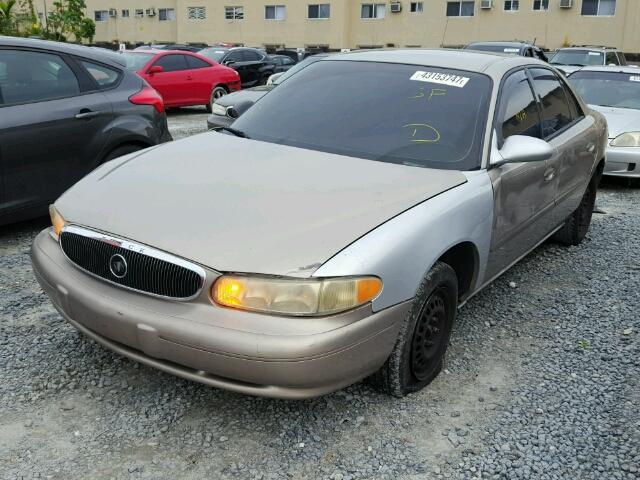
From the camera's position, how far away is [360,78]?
3926 millimetres

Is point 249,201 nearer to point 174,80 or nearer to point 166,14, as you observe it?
point 174,80

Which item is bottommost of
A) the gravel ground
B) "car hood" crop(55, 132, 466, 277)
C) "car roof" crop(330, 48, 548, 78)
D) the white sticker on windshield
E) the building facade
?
the gravel ground

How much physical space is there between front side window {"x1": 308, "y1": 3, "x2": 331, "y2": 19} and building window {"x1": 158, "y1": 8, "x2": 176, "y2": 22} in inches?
421

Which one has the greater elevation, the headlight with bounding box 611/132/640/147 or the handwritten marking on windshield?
the handwritten marking on windshield

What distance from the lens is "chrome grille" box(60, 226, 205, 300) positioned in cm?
251

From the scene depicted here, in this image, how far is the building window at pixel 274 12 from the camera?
132 ft

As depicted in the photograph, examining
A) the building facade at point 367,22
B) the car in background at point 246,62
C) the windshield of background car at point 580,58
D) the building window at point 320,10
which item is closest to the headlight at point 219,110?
the car in background at point 246,62

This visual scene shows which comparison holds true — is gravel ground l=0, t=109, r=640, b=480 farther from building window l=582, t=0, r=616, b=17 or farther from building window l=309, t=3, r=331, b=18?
building window l=309, t=3, r=331, b=18

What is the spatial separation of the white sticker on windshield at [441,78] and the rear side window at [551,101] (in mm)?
831


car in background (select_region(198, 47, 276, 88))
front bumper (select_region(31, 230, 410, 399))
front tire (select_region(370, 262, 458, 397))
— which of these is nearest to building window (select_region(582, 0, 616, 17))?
car in background (select_region(198, 47, 276, 88))

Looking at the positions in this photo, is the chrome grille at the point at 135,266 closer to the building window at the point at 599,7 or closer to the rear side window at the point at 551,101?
the rear side window at the point at 551,101

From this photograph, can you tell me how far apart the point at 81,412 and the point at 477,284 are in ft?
6.74

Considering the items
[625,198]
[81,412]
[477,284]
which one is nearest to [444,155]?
[477,284]

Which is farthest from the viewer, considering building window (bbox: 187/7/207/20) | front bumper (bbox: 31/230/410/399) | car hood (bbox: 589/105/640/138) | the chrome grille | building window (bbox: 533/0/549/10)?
building window (bbox: 187/7/207/20)
